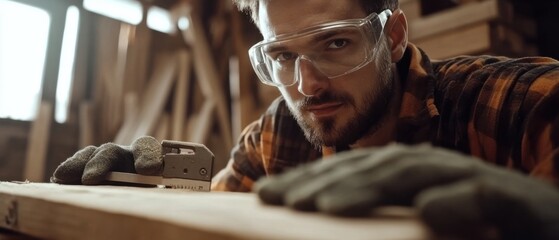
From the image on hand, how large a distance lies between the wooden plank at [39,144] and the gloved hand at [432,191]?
10.6 feet

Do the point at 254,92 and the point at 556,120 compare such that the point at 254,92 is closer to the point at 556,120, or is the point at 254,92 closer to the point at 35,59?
the point at 35,59

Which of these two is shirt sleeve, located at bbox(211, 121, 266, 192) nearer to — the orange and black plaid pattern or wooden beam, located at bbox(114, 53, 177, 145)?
the orange and black plaid pattern

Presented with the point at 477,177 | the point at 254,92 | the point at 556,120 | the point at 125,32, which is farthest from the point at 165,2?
the point at 477,177

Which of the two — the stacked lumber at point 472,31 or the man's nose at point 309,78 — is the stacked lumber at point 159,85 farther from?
the man's nose at point 309,78

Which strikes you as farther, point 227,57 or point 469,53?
point 227,57

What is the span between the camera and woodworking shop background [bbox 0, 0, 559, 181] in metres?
3.31

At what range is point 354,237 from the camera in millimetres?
374

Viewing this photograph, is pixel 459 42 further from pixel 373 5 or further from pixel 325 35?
pixel 325 35

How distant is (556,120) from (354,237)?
79 cm

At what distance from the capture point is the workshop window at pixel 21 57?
3.44 meters

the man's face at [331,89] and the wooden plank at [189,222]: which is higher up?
the man's face at [331,89]

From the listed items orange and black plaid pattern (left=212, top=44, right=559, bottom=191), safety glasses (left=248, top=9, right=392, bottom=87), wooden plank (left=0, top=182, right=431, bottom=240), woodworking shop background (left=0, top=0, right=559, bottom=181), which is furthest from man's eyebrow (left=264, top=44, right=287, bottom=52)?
woodworking shop background (left=0, top=0, right=559, bottom=181)

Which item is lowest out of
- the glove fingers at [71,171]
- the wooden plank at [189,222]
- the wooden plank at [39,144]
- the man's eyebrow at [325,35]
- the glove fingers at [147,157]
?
the wooden plank at [39,144]

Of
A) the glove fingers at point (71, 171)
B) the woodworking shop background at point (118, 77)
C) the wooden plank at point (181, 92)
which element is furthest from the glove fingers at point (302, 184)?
the wooden plank at point (181, 92)
